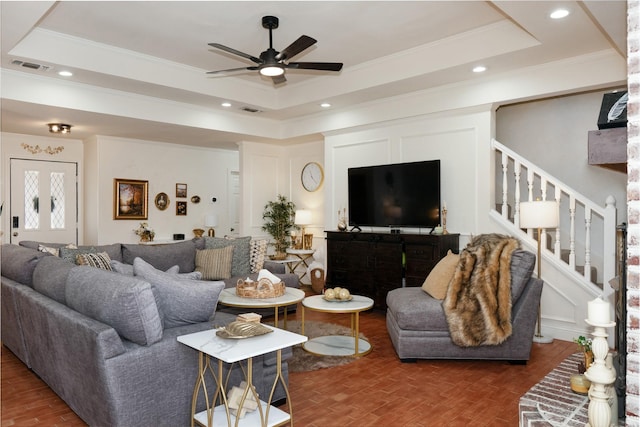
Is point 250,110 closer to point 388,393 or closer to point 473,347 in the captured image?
point 473,347

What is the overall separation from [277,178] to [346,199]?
201cm

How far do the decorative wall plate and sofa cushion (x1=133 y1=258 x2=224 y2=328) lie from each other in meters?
5.28

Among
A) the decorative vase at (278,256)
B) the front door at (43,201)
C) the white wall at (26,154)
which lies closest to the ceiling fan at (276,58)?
the decorative vase at (278,256)

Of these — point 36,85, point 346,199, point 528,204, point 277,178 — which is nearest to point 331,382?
point 528,204

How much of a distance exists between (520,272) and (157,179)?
6.21 meters

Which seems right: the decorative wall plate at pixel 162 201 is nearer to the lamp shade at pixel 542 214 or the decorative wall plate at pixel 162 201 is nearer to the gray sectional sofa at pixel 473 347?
the gray sectional sofa at pixel 473 347

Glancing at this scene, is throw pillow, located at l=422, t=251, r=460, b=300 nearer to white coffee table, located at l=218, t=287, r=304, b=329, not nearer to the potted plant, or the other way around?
white coffee table, located at l=218, t=287, r=304, b=329

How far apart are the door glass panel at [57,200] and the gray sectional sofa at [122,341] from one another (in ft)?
15.4

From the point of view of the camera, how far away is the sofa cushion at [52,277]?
115 inches

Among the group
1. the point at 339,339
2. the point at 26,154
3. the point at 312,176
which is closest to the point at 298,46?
the point at 339,339

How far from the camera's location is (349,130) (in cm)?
648

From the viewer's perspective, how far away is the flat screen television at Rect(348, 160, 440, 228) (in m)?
5.44

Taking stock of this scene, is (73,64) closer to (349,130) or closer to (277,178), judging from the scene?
(349,130)

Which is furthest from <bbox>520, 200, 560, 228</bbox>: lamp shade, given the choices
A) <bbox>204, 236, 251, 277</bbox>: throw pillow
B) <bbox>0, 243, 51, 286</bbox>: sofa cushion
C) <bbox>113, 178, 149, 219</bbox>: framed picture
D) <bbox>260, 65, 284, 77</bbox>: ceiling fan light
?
<bbox>113, 178, 149, 219</bbox>: framed picture
